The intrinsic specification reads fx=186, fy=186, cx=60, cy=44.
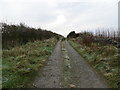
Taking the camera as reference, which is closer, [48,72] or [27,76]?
[27,76]

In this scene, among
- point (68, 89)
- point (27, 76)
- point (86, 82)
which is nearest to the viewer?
point (68, 89)

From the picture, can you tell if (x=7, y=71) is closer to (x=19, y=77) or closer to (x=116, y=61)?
(x=19, y=77)

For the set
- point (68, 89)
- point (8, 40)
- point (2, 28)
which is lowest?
point (68, 89)

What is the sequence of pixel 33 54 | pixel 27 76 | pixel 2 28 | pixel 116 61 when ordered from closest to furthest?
1. pixel 27 76
2. pixel 116 61
3. pixel 33 54
4. pixel 2 28

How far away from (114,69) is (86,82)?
2.22m

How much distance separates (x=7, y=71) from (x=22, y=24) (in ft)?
57.5

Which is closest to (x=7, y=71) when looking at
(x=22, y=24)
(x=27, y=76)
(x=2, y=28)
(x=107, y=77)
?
(x=27, y=76)

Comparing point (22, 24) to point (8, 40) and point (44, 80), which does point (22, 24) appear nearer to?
point (8, 40)

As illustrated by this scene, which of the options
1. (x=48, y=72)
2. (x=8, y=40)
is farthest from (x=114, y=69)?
(x=8, y=40)

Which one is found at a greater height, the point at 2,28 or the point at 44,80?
the point at 2,28

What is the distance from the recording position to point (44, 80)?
7609mm

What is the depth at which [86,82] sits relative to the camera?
7.29 m

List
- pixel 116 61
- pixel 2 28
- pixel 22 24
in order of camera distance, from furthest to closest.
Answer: pixel 22 24 < pixel 2 28 < pixel 116 61

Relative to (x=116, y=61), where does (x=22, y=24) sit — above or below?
above
